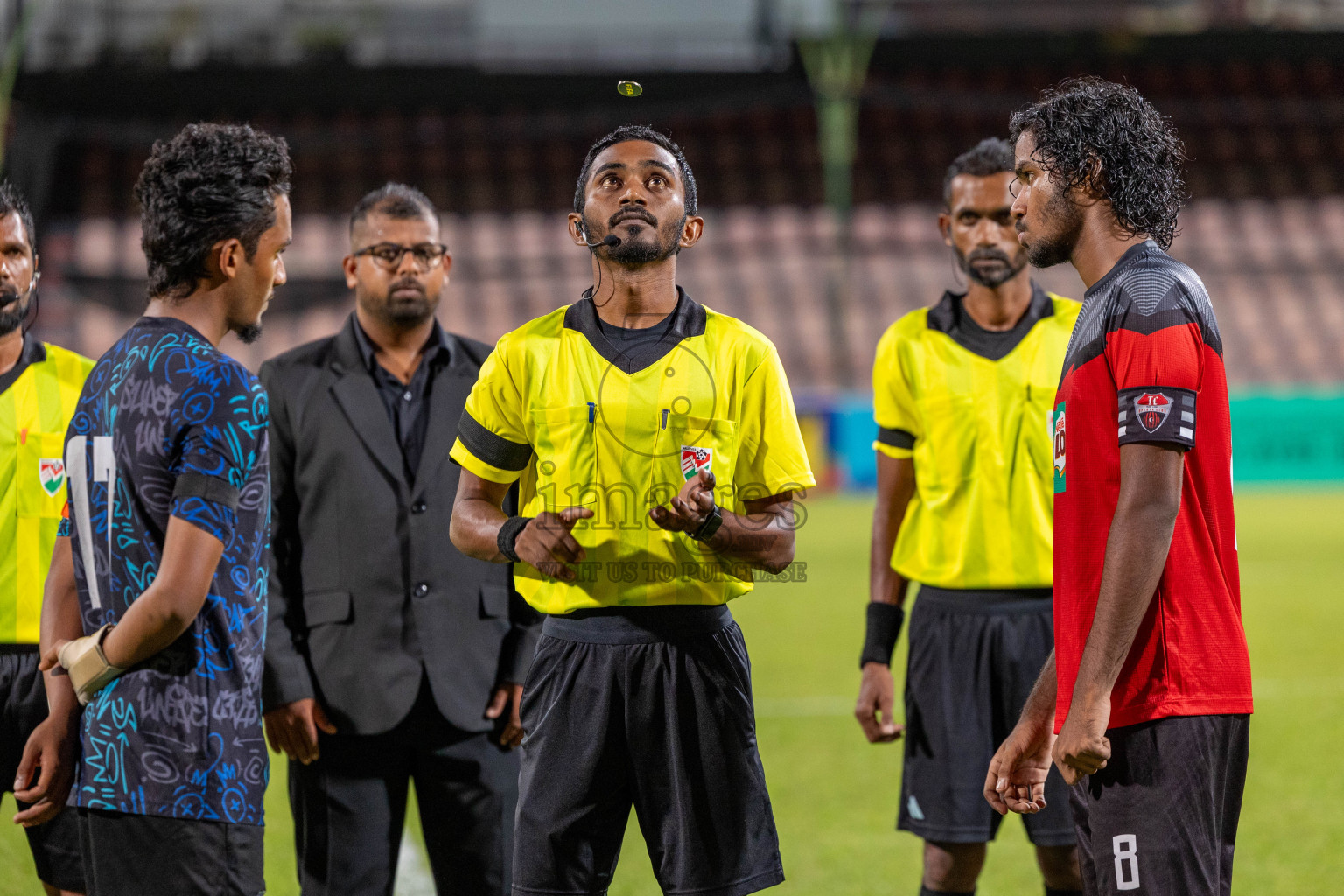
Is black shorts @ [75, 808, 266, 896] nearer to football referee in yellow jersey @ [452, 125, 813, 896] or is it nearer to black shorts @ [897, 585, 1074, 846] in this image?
football referee in yellow jersey @ [452, 125, 813, 896]

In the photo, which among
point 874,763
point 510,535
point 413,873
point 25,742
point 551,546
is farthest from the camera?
point 874,763

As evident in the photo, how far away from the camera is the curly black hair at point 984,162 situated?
359 cm

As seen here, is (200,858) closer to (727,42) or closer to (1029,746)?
(1029,746)

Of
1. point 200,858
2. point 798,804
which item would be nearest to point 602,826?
point 200,858

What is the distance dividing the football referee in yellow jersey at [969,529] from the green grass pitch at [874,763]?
1.19 meters

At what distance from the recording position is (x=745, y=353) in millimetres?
2506

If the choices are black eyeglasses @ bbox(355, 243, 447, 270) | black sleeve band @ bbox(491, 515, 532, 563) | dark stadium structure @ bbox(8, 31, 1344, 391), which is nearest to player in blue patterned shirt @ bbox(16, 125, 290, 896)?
black sleeve band @ bbox(491, 515, 532, 563)

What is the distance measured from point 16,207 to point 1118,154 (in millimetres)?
2595

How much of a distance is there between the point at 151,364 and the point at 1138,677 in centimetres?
187

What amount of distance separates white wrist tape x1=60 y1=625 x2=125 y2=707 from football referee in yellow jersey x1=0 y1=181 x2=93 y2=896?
92cm

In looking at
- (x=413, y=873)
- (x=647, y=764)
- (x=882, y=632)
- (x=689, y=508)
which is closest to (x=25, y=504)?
(x=647, y=764)

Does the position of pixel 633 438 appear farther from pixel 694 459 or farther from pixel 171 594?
pixel 171 594

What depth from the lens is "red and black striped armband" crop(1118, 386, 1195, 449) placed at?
214cm

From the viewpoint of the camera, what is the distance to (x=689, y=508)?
86.1 inches
